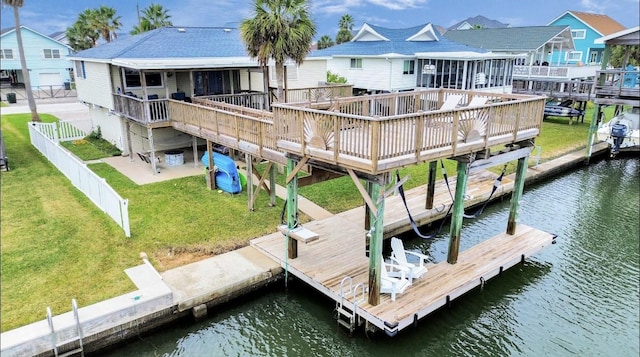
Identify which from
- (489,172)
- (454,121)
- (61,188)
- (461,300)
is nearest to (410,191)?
(489,172)

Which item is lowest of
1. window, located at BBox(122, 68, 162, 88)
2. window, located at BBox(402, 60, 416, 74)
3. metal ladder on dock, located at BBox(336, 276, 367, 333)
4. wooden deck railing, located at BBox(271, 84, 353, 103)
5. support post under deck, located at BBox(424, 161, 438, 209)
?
metal ladder on dock, located at BBox(336, 276, 367, 333)

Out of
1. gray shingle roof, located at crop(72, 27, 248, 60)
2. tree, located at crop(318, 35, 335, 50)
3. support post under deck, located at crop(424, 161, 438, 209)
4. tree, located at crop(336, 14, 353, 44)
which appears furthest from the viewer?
tree, located at crop(318, 35, 335, 50)

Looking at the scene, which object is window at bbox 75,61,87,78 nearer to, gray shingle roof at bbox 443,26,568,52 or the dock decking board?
the dock decking board

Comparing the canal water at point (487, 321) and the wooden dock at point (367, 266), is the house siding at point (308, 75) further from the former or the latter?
the canal water at point (487, 321)

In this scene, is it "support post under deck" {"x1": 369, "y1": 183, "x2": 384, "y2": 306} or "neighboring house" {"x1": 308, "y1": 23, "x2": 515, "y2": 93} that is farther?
"neighboring house" {"x1": 308, "y1": 23, "x2": 515, "y2": 93}

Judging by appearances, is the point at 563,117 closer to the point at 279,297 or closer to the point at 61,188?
the point at 279,297

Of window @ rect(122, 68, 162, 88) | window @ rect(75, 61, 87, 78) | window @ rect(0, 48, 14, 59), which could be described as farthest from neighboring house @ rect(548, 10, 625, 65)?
window @ rect(0, 48, 14, 59)
